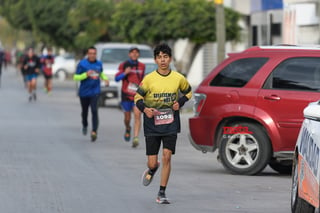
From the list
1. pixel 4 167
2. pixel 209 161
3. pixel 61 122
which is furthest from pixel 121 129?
pixel 4 167

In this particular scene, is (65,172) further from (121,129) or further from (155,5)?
(155,5)

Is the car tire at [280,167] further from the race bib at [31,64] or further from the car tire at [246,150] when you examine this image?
the race bib at [31,64]

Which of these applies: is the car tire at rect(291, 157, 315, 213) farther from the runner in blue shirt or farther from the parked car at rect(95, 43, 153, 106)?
the parked car at rect(95, 43, 153, 106)

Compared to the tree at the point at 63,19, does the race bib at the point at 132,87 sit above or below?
above

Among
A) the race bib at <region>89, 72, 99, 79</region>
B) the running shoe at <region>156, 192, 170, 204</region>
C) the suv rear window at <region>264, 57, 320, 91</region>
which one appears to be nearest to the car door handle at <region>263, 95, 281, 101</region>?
the suv rear window at <region>264, 57, 320, 91</region>

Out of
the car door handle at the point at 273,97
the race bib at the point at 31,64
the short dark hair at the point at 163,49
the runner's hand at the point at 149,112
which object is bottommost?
the race bib at the point at 31,64

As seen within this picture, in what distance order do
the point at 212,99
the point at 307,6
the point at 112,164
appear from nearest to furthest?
the point at 212,99 → the point at 112,164 → the point at 307,6

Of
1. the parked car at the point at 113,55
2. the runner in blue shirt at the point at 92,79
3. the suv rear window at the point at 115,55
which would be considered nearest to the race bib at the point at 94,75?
the runner in blue shirt at the point at 92,79

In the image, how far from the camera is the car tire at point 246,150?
1426 cm

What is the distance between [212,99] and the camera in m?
14.7

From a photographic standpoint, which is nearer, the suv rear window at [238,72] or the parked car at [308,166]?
the parked car at [308,166]

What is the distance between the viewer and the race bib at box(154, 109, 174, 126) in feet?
38.2

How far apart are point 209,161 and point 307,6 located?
49.5ft

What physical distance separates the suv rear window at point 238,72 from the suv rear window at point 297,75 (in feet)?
0.92
